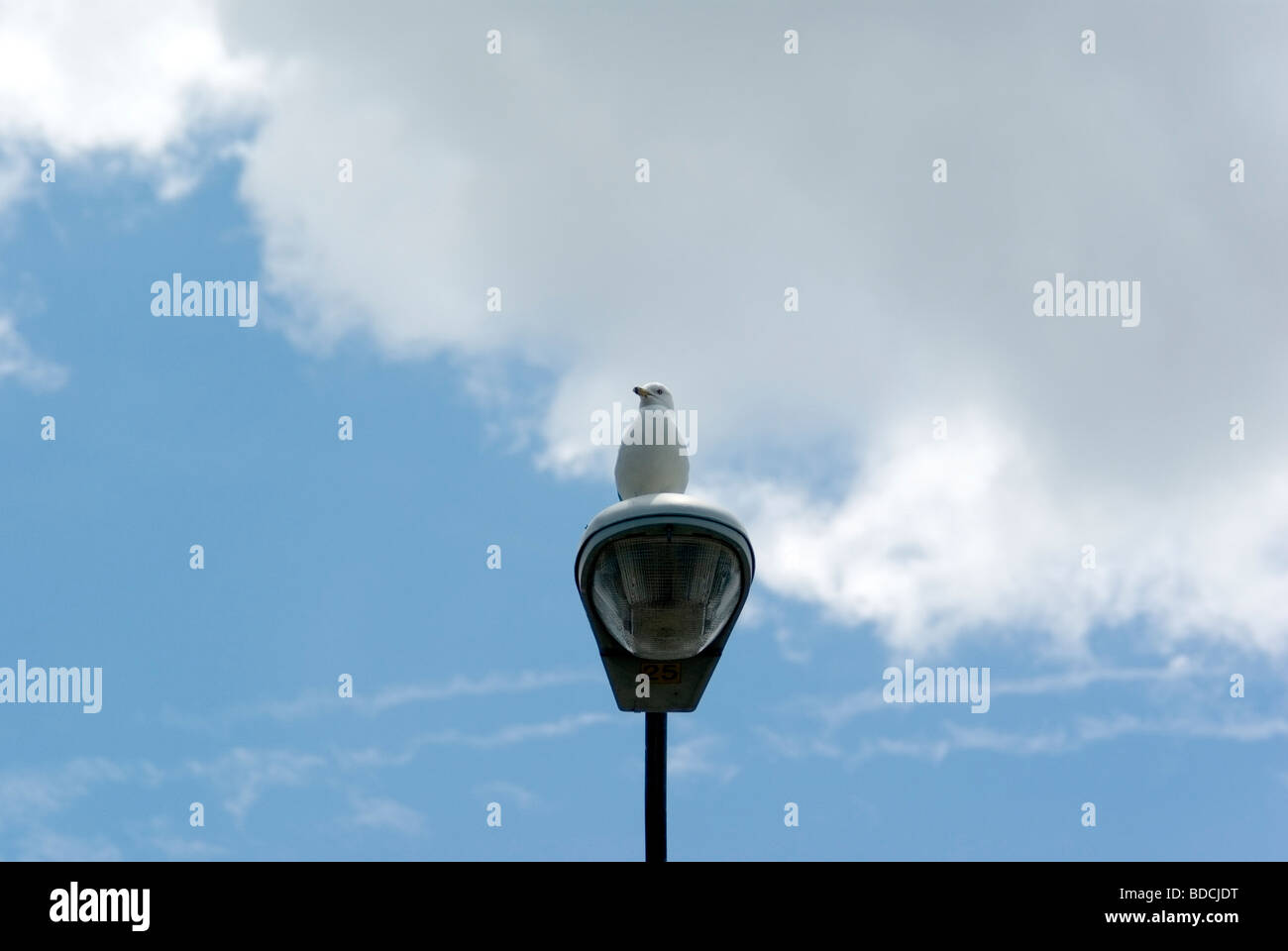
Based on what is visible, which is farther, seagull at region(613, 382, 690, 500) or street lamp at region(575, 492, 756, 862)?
seagull at region(613, 382, 690, 500)

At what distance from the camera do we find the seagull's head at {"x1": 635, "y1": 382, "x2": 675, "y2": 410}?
33.4 ft

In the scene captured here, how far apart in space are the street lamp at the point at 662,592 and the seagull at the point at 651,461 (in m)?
0.16

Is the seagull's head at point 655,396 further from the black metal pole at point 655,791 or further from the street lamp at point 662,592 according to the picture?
the black metal pole at point 655,791

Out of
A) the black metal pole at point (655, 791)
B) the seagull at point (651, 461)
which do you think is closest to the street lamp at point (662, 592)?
the black metal pole at point (655, 791)

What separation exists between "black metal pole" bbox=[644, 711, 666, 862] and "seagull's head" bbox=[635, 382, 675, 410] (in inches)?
64.8

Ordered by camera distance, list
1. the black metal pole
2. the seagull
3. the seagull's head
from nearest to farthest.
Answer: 1. the black metal pole
2. the seagull
3. the seagull's head

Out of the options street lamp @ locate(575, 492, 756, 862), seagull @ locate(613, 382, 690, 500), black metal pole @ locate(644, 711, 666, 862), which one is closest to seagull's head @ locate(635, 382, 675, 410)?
seagull @ locate(613, 382, 690, 500)

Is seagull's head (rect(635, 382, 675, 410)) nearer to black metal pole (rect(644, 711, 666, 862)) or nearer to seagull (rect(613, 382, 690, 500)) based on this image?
seagull (rect(613, 382, 690, 500))

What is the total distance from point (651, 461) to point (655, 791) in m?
1.49

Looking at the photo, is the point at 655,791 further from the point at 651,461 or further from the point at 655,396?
the point at 655,396

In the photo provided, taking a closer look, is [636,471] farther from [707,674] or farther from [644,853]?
[644,853]

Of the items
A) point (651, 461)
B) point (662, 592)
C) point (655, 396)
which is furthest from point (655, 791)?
point (655, 396)

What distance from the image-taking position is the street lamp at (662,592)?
30.2 feet
